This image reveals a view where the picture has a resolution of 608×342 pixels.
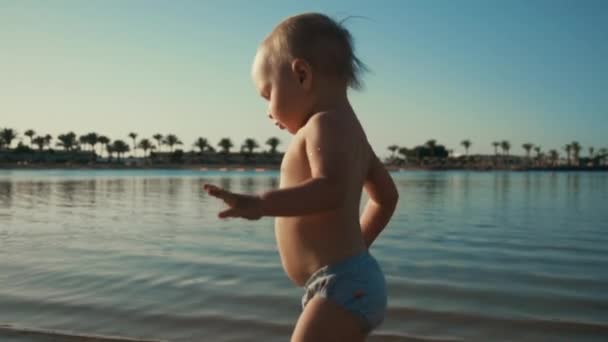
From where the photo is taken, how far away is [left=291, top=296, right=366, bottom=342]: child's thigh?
1.76 m

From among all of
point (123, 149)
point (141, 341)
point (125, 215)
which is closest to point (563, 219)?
point (125, 215)

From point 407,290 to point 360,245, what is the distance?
15.5 feet

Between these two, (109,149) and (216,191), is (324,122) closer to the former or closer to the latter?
(216,191)

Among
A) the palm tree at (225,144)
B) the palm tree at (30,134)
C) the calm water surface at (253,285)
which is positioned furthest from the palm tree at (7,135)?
the calm water surface at (253,285)

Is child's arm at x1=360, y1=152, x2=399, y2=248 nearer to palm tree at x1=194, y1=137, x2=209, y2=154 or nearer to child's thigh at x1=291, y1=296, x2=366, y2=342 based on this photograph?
child's thigh at x1=291, y1=296, x2=366, y2=342

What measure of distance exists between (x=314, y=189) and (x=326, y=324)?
450 millimetres

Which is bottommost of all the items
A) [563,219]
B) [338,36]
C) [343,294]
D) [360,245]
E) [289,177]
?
[563,219]

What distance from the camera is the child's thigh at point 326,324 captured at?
1764mm

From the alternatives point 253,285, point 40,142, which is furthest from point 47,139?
point 253,285

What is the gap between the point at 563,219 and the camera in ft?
51.5

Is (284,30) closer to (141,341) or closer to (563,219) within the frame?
(141,341)

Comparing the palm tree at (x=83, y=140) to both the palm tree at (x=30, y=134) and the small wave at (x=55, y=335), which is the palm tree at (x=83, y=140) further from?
the small wave at (x=55, y=335)

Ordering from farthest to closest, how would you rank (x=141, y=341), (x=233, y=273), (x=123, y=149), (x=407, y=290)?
(x=123, y=149) → (x=233, y=273) → (x=407, y=290) → (x=141, y=341)

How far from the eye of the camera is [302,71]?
6.13 ft
